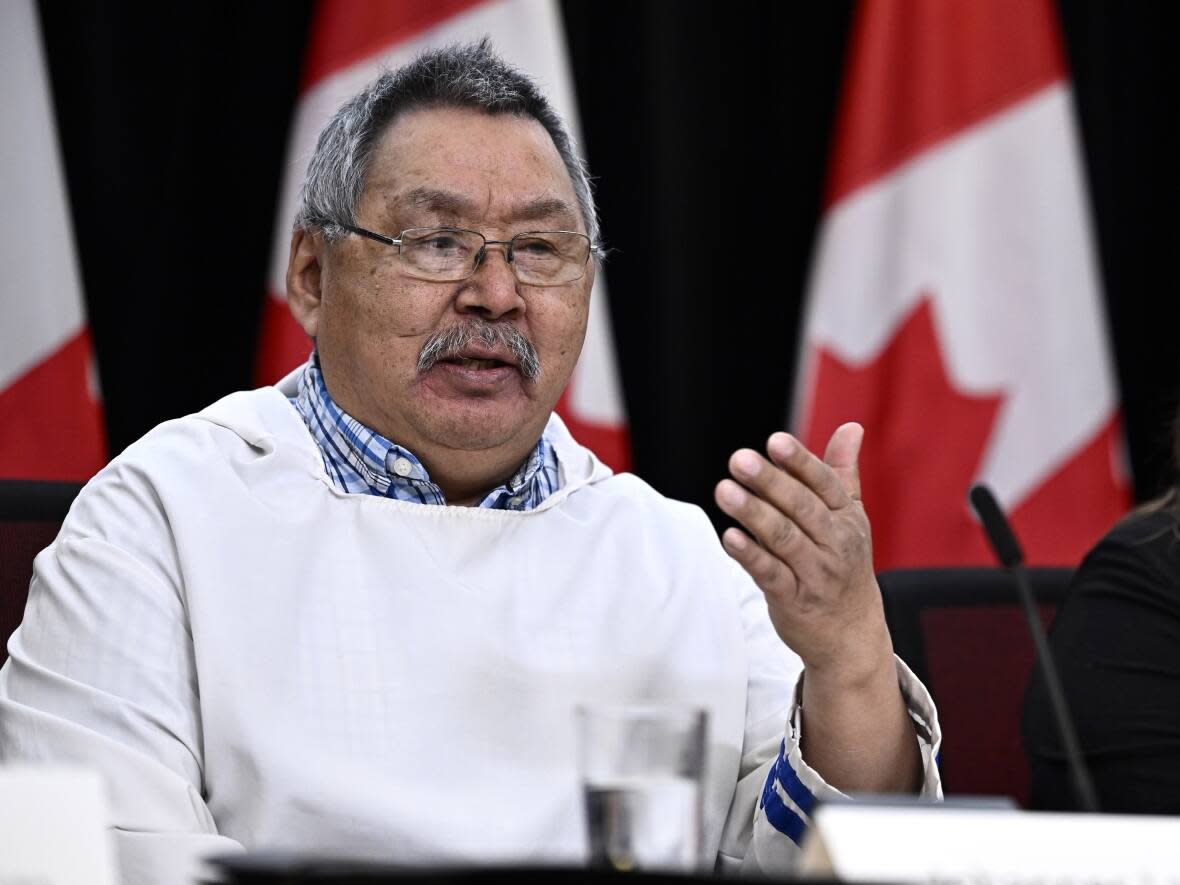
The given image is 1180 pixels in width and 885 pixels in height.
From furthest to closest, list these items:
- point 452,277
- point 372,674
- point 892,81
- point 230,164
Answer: point 892,81
point 230,164
point 452,277
point 372,674

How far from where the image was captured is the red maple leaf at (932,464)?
9.44 feet

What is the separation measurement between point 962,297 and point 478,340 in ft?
4.86

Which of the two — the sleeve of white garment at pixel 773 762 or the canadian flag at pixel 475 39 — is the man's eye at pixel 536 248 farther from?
the canadian flag at pixel 475 39

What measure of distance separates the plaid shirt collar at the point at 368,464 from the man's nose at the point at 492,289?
19 centimetres

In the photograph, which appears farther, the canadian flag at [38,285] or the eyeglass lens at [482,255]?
the canadian flag at [38,285]

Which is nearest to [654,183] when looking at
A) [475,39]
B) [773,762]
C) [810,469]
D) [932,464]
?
[475,39]

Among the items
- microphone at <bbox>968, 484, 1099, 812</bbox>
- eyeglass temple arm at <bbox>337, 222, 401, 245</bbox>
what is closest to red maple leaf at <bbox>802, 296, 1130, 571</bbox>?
eyeglass temple arm at <bbox>337, 222, 401, 245</bbox>

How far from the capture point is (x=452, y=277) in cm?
176

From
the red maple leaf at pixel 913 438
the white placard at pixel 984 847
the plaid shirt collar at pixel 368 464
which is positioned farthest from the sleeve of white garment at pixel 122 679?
the red maple leaf at pixel 913 438

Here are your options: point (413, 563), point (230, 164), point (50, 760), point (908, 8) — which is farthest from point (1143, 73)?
point (50, 760)

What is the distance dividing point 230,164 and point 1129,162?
1827mm

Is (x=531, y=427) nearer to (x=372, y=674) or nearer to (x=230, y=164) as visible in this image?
(x=372, y=674)

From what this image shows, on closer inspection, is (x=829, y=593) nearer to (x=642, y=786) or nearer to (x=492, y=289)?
(x=642, y=786)

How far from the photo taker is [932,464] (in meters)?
2.90
